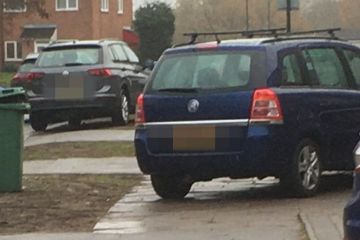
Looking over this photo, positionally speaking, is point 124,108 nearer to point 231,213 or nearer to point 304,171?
point 304,171

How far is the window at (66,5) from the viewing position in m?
70.6

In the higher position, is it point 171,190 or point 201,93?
point 201,93

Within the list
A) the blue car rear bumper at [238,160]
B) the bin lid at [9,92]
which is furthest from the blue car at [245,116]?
the bin lid at [9,92]

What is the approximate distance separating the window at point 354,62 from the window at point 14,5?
5503cm

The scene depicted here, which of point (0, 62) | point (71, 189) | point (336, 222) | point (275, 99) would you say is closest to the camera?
point (336, 222)

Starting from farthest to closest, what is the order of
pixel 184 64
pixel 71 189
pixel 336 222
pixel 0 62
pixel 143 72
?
pixel 0 62, pixel 143 72, pixel 71 189, pixel 184 64, pixel 336 222

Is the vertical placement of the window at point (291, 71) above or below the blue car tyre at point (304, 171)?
above

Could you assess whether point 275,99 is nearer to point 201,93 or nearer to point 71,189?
point 201,93

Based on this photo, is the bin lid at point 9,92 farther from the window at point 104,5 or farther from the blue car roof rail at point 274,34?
the window at point 104,5

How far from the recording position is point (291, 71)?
1191 centimetres

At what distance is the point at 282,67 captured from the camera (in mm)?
11781

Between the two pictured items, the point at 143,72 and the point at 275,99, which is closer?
the point at 275,99

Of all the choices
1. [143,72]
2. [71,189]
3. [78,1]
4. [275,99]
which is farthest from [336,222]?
[78,1]

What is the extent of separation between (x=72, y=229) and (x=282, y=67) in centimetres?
274
